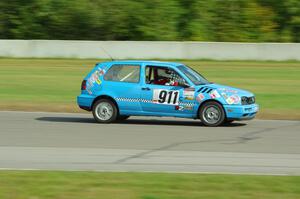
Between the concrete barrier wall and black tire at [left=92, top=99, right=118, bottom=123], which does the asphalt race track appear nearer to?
black tire at [left=92, top=99, right=118, bottom=123]

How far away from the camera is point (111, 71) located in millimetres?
17062

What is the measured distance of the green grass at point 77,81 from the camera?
2042cm

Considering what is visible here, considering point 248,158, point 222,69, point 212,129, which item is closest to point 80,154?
point 248,158

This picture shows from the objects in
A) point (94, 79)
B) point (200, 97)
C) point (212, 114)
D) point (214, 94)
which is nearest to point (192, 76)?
point (200, 97)

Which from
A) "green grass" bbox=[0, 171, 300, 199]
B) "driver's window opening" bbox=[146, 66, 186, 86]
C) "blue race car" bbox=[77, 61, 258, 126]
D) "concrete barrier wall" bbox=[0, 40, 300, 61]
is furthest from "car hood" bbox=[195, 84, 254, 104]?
"concrete barrier wall" bbox=[0, 40, 300, 61]

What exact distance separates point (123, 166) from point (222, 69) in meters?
22.0

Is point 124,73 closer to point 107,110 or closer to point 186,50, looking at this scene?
point 107,110

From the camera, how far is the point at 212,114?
1620 cm

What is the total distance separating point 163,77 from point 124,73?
0.95 metres

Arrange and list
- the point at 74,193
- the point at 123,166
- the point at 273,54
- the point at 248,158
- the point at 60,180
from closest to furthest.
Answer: the point at 74,193, the point at 60,180, the point at 123,166, the point at 248,158, the point at 273,54

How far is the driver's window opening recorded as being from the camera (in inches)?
648

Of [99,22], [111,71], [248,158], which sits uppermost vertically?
[99,22]

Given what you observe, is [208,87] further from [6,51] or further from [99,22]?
[99,22]

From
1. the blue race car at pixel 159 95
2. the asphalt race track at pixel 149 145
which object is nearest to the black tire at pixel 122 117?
the blue race car at pixel 159 95
